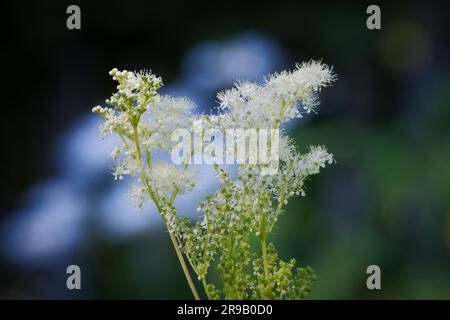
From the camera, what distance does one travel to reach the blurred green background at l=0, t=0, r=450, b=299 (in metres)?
2.52

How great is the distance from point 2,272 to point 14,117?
2.41ft

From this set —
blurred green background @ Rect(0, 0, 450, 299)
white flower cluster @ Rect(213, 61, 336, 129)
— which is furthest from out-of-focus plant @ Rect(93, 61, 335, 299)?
blurred green background @ Rect(0, 0, 450, 299)

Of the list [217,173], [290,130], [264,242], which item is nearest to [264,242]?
[264,242]

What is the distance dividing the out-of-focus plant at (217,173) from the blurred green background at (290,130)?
176 centimetres

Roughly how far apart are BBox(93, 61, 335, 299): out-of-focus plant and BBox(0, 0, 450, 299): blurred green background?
1.76 m

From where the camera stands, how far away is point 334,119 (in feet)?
8.85

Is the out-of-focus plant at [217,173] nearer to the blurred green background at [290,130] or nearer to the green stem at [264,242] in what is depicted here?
the green stem at [264,242]

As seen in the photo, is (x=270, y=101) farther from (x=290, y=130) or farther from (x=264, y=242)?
(x=290, y=130)

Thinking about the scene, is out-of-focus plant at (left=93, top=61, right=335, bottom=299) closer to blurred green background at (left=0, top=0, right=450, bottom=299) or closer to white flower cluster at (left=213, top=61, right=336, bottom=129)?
white flower cluster at (left=213, top=61, right=336, bottom=129)

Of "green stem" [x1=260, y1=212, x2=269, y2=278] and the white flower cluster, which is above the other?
the white flower cluster

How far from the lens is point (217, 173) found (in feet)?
2.43
